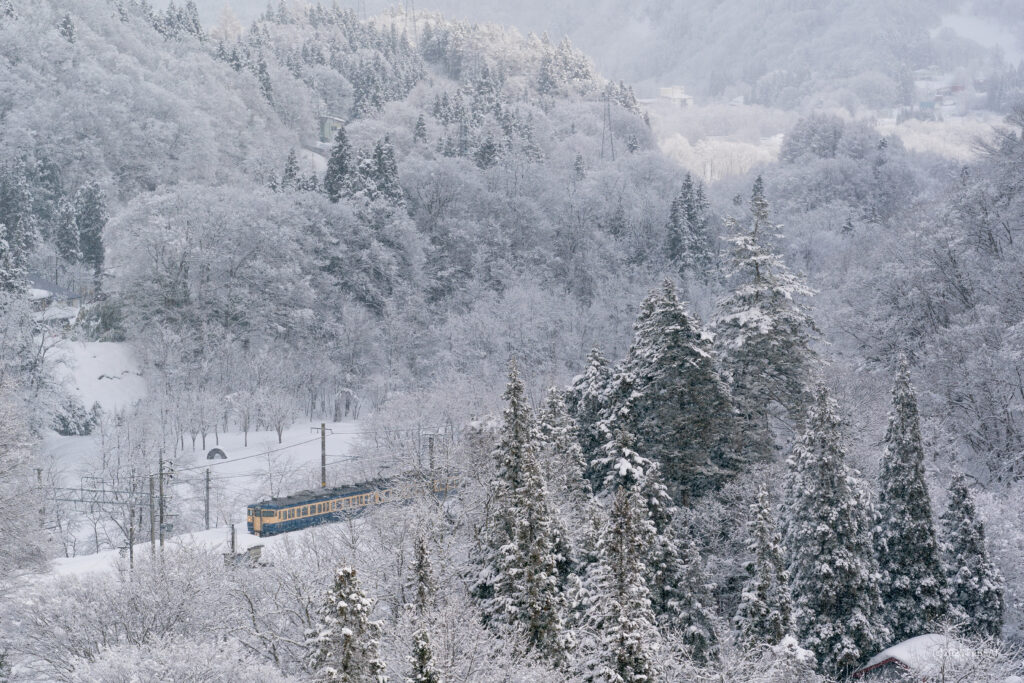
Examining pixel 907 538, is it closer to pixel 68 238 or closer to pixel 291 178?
pixel 291 178

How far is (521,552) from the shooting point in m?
25.0

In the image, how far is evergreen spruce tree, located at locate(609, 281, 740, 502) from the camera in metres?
33.6

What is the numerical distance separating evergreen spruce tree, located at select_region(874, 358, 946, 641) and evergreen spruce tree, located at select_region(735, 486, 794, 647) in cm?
516

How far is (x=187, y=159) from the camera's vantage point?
331 ft

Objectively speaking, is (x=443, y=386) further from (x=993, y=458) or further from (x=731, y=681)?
(x=731, y=681)

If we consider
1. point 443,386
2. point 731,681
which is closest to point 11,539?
point 731,681

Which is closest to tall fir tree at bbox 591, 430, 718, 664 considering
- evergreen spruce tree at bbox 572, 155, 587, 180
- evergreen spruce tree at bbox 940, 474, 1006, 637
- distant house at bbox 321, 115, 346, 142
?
evergreen spruce tree at bbox 940, 474, 1006, 637

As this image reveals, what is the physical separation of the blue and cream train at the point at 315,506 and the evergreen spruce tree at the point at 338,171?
154ft

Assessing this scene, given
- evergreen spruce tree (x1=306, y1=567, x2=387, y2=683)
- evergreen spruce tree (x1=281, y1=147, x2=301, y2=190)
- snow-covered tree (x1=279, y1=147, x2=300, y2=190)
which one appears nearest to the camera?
evergreen spruce tree (x1=306, y1=567, x2=387, y2=683)

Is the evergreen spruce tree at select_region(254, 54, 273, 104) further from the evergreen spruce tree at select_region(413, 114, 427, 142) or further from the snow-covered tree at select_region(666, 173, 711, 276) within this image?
the snow-covered tree at select_region(666, 173, 711, 276)

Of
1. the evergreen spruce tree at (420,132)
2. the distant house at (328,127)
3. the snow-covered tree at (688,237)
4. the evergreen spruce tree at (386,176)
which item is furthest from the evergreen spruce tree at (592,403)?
the distant house at (328,127)

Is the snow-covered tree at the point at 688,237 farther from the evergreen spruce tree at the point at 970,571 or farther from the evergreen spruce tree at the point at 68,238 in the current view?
the evergreen spruce tree at the point at 970,571

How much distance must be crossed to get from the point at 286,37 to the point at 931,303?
130282mm

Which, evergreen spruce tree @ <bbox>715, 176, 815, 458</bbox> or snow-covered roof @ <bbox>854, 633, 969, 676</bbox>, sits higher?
evergreen spruce tree @ <bbox>715, 176, 815, 458</bbox>
